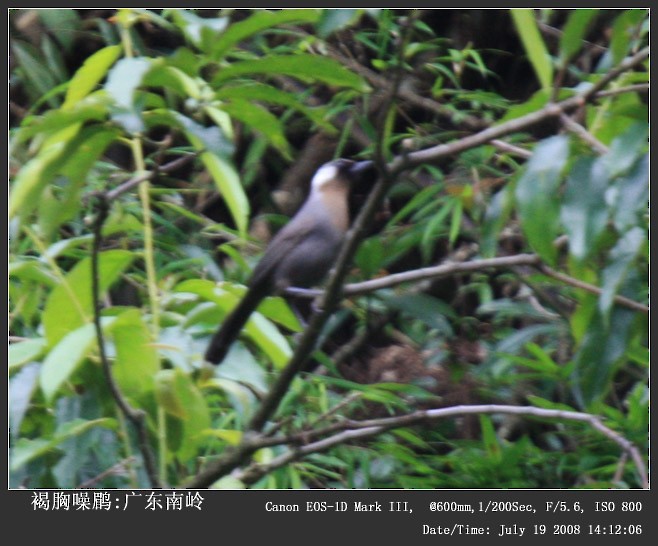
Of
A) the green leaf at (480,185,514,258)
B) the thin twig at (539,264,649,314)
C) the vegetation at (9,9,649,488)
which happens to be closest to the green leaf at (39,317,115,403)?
the vegetation at (9,9,649,488)

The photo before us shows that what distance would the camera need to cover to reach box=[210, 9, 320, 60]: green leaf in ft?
5.05

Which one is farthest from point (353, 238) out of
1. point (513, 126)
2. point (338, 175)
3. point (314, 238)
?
point (338, 175)

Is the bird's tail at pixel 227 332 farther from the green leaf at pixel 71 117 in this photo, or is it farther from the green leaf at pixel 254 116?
the green leaf at pixel 71 117

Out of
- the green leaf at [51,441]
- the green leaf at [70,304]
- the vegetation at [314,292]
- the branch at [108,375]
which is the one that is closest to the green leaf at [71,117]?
the vegetation at [314,292]

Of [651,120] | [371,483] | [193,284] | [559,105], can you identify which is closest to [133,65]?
[193,284]

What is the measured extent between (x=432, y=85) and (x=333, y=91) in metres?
0.41

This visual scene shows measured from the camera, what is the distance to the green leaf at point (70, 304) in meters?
1.72

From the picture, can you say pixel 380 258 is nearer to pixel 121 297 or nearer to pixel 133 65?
pixel 133 65

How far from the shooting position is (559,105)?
5.02ft

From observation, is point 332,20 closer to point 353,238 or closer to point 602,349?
point 353,238

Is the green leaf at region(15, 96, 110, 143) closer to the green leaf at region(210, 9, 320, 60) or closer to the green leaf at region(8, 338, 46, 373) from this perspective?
the green leaf at region(210, 9, 320, 60)

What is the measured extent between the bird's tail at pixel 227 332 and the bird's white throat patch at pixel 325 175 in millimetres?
1454

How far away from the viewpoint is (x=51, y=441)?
164 centimetres

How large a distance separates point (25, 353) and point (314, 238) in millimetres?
1520
